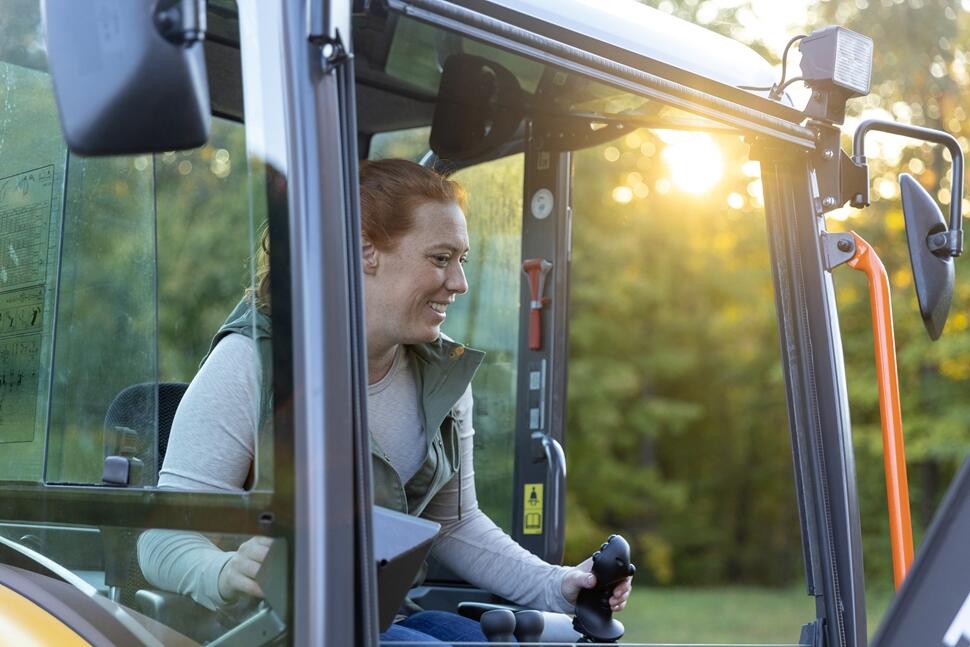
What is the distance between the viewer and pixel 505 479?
356 cm

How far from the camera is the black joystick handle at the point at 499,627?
2.30 meters

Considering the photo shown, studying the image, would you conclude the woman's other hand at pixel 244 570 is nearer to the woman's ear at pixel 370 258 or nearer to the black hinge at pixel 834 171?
the woman's ear at pixel 370 258

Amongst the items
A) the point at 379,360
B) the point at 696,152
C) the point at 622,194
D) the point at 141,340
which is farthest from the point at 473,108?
the point at 622,194

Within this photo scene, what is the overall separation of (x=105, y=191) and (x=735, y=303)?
17607mm

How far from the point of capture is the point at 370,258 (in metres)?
2.61

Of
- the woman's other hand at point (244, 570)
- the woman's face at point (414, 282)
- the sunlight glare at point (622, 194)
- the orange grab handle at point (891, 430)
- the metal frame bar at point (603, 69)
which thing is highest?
the sunlight glare at point (622, 194)

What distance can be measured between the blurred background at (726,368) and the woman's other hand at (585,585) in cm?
1043

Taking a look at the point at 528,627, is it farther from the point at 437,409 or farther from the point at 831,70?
the point at 831,70

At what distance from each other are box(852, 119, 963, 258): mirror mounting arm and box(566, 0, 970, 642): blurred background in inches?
409

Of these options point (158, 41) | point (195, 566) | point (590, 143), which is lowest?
point (195, 566)

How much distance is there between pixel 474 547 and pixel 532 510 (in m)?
0.64

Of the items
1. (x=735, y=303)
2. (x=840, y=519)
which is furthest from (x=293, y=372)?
(x=735, y=303)

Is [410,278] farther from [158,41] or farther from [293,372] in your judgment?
[158,41]

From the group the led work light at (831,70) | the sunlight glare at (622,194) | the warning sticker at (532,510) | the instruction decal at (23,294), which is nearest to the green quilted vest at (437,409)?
the instruction decal at (23,294)
